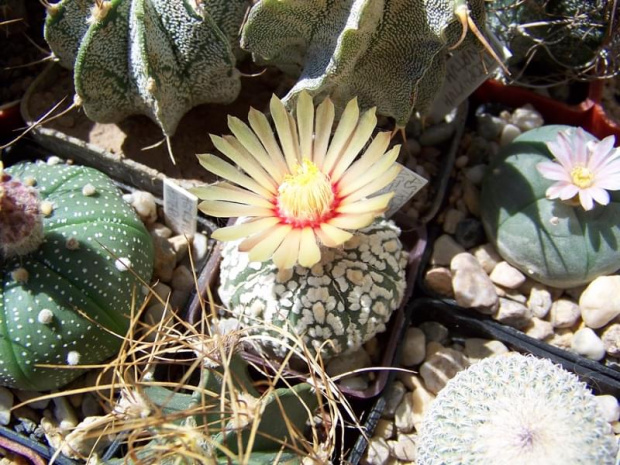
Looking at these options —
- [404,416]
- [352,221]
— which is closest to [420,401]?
[404,416]

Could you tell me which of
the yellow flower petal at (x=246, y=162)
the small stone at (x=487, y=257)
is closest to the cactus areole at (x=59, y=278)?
the yellow flower petal at (x=246, y=162)

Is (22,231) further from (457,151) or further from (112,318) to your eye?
(457,151)

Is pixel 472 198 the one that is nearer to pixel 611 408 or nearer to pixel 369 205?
pixel 611 408

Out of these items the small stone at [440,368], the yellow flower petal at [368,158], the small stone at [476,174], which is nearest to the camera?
the yellow flower petal at [368,158]

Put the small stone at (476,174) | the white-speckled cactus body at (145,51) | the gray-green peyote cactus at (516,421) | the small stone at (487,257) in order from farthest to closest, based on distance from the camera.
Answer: the small stone at (476,174) → the small stone at (487,257) → the white-speckled cactus body at (145,51) → the gray-green peyote cactus at (516,421)

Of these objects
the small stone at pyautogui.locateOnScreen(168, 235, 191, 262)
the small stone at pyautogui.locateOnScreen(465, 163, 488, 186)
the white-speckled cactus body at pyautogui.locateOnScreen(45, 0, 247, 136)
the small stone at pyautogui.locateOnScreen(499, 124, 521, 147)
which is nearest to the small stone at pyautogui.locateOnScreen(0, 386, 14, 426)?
the small stone at pyautogui.locateOnScreen(168, 235, 191, 262)

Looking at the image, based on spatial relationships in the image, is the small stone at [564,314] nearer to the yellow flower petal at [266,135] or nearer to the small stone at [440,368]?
the small stone at [440,368]
